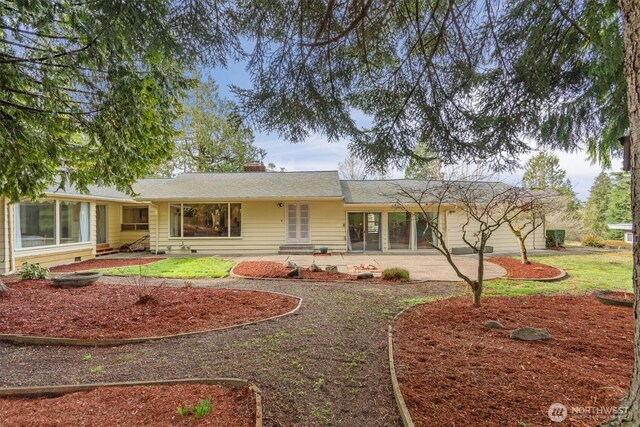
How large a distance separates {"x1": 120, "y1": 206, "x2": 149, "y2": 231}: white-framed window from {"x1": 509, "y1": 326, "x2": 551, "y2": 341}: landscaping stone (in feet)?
56.9

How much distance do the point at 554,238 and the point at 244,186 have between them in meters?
16.9

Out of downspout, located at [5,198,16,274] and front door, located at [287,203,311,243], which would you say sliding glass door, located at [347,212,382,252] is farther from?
downspout, located at [5,198,16,274]

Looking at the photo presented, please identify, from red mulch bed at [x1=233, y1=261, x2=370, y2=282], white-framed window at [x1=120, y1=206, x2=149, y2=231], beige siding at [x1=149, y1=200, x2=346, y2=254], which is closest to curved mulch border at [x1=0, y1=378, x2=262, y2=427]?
red mulch bed at [x1=233, y1=261, x2=370, y2=282]

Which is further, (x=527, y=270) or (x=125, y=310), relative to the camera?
(x=527, y=270)

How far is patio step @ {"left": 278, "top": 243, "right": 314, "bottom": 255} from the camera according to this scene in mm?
14803

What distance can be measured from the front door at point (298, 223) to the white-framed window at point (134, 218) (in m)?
7.87

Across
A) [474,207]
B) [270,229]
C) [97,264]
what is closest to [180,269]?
[97,264]

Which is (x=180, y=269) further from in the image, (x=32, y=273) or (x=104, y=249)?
(x=104, y=249)

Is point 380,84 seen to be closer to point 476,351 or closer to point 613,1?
point 613,1

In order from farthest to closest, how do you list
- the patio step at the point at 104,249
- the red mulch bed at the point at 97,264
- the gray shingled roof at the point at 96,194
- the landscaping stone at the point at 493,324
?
the patio step at the point at 104,249
the gray shingled roof at the point at 96,194
the red mulch bed at the point at 97,264
the landscaping stone at the point at 493,324

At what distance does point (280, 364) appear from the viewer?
3.52 m

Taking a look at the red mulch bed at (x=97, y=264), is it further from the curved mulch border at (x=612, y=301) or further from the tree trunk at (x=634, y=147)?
the curved mulch border at (x=612, y=301)

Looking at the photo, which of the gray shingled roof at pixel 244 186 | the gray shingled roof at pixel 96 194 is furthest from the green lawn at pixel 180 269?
the gray shingled roof at pixel 244 186

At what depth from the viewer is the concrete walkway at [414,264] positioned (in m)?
9.45
